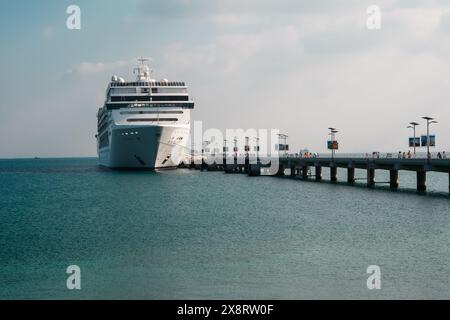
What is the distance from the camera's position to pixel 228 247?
35.2 metres

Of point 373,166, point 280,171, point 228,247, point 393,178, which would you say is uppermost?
point 373,166

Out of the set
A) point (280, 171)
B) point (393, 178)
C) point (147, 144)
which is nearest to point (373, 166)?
point (393, 178)

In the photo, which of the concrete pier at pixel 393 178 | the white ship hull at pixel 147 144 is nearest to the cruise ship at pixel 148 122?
the white ship hull at pixel 147 144

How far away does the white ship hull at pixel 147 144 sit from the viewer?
9894 centimetres

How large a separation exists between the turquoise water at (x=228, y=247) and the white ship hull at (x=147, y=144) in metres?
34.9

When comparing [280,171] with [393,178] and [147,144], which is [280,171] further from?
[393,178]

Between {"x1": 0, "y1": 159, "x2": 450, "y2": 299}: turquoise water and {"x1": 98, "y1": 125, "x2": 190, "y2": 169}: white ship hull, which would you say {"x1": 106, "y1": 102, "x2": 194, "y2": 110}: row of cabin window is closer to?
{"x1": 98, "y1": 125, "x2": 190, "y2": 169}: white ship hull

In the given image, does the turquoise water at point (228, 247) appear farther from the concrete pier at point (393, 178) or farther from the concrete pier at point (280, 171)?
the concrete pier at point (280, 171)

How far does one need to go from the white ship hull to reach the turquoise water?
34937 mm

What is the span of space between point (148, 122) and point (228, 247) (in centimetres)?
6794

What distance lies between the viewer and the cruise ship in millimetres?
100188

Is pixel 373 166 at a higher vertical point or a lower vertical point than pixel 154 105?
lower

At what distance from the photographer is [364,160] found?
269 feet
